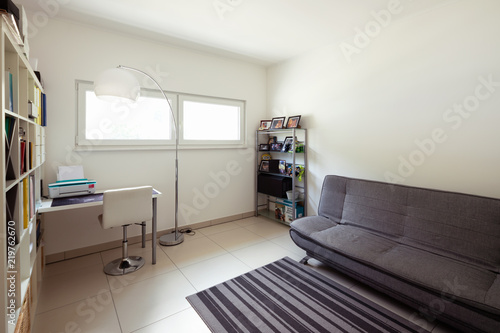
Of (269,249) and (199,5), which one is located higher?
(199,5)

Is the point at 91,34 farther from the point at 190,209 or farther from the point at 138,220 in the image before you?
the point at 190,209

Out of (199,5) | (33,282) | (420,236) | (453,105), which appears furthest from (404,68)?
(33,282)

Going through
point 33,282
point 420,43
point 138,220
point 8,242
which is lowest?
point 33,282

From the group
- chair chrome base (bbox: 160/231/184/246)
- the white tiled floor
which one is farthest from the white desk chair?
chair chrome base (bbox: 160/231/184/246)

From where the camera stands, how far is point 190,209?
142 inches

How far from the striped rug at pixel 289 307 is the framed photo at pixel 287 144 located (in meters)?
1.85

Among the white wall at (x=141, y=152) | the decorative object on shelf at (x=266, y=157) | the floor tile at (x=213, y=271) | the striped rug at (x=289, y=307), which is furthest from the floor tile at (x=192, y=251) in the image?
the decorative object on shelf at (x=266, y=157)

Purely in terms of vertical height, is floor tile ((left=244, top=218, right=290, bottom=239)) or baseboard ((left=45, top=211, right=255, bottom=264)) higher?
floor tile ((left=244, top=218, right=290, bottom=239))

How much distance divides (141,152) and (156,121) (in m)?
0.47

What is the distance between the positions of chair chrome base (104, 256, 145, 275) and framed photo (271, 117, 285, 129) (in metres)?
2.63

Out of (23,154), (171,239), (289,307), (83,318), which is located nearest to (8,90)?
(23,154)

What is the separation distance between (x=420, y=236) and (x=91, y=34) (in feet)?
13.2

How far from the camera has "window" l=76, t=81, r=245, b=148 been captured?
2811 mm

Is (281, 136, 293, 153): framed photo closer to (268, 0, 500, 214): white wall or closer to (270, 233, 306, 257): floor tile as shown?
(268, 0, 500, 214): white wall
